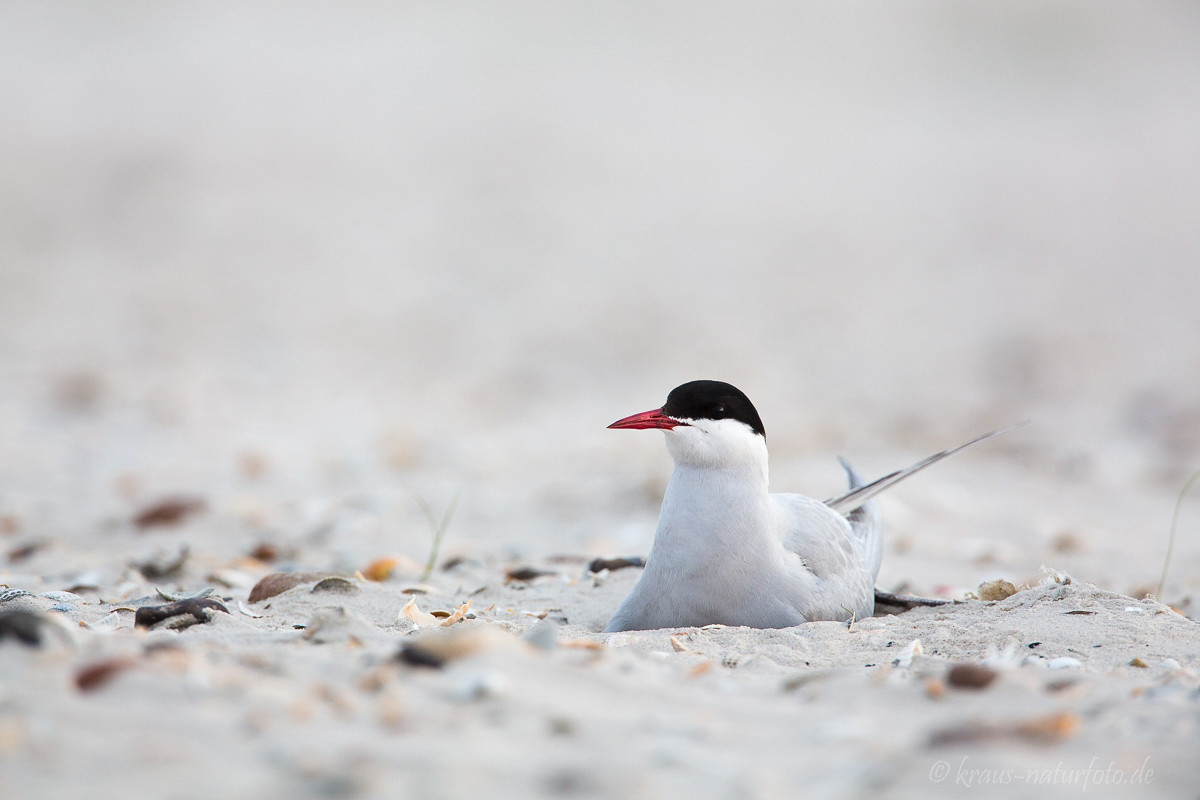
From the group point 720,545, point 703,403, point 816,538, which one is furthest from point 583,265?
point 720,545

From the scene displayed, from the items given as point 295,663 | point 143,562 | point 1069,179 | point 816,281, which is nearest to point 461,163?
point 816,281

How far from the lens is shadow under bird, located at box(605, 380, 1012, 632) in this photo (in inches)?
140

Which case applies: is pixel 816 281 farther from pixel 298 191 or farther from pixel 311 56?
pixel 311 56

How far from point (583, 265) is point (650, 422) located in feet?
40.2

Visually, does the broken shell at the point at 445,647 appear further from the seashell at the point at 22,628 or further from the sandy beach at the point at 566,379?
the seashell at the point at 22,628

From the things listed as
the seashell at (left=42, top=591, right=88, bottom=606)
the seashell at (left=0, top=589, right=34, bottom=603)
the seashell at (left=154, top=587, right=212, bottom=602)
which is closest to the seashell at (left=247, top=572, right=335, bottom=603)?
the seashell at (left=154, top=587, right=212, bottom=602)

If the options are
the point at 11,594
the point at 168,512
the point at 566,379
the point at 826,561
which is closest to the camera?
the point at 11,594

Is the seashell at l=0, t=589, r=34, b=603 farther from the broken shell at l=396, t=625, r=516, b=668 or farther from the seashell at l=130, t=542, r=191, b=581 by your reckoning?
the broken shell at l=396, t=625, r=516, b=668

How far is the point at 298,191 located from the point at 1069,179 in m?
13.2

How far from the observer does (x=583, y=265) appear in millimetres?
15625

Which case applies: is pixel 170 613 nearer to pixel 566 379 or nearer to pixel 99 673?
pixel 99 673

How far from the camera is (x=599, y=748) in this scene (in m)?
2.00

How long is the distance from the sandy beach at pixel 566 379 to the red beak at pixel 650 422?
0.68 m

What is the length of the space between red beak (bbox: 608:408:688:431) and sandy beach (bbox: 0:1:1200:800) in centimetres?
68
